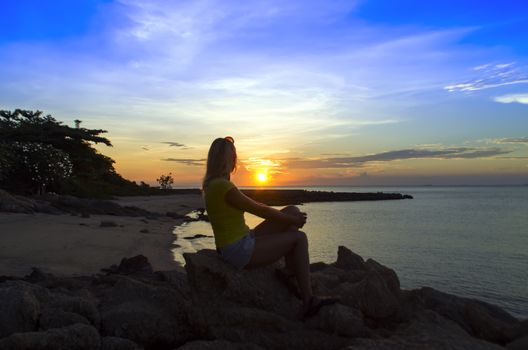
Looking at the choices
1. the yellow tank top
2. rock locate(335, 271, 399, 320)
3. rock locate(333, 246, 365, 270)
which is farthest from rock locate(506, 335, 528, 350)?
the yellow tank top

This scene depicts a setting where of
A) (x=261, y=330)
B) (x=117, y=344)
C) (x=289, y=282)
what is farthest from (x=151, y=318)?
(x=289, y=282)

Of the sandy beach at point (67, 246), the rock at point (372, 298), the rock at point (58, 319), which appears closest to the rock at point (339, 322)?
the rock at point (372, 298)

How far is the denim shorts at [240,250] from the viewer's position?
5.72 meters

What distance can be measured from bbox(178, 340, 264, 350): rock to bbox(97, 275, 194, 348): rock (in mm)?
387

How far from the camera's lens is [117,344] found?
4.68 meters

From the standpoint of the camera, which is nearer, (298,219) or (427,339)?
(427,339)

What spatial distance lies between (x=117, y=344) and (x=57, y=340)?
0.59m

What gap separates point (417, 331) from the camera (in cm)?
584

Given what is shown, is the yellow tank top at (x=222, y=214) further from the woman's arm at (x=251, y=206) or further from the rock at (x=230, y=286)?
the rock at (x=230, y=286)

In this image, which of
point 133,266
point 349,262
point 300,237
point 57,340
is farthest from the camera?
point 133,266

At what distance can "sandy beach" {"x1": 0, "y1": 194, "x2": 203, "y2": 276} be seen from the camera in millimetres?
10914

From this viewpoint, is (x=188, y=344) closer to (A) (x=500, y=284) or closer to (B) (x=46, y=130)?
(A) (x=500, y=284)

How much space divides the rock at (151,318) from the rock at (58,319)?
0.33m

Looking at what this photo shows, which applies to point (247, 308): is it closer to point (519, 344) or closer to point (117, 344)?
point (117, 344)
